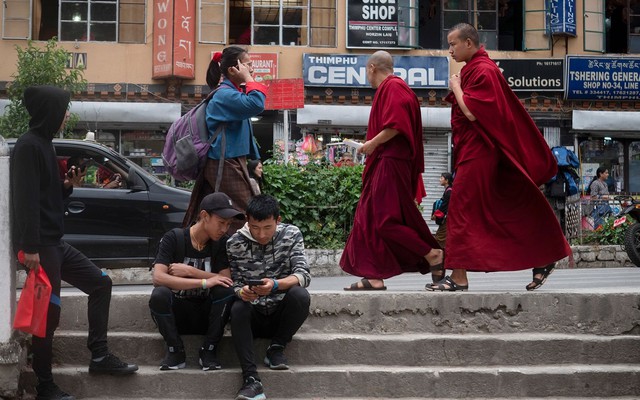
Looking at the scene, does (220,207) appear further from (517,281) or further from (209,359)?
(517,281)

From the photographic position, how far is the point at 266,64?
64.3ft

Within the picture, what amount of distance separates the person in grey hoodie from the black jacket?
3.26 ft

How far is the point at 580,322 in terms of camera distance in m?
5.66

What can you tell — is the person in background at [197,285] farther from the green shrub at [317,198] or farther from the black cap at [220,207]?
the green shrub at [317,198]

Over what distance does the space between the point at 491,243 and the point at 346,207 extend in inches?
259

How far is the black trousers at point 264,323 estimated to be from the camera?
16.4 feet

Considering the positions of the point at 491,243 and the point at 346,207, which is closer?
the point at 491,243

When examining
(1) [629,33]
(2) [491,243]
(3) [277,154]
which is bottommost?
(2) [491,243]

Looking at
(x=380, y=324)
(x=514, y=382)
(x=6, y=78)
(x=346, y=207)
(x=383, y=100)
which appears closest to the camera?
(x=514, y=382)

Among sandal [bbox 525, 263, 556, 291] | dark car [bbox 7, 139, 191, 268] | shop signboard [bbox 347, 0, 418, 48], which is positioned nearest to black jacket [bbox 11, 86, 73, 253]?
sandal [bbox 525, 263, 556, 291]

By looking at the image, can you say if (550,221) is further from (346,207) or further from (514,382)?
(346,207)

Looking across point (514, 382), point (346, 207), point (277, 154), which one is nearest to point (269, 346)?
point (514, 382)

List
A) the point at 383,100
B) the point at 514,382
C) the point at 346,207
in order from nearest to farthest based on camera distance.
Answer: the point at 514,382, the point at 383,100, the point at 346,207

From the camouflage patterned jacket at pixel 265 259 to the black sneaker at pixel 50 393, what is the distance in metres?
1.09
